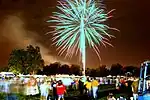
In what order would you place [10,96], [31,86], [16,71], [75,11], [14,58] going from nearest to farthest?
1. [10,96]
2. [31,86]
3. [75,11]
4. [16,71]
5. [14,58]

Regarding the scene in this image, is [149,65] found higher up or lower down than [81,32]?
lower down

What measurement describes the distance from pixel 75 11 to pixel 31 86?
4.28m

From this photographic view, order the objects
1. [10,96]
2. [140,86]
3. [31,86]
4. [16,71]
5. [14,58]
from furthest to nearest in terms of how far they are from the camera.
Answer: [14,58] → [16,71] → [31,86] → [10,96] → [140,86]

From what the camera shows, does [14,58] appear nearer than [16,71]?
No

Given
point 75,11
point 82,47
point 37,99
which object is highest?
point 75,11

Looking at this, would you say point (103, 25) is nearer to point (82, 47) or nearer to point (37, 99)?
point (82, 47)

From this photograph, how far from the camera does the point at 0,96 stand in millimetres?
→ 14484

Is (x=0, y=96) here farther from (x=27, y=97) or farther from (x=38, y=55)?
(x=38, y=55)

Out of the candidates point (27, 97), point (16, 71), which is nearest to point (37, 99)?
point (27, 97)

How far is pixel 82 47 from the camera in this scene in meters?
20.9

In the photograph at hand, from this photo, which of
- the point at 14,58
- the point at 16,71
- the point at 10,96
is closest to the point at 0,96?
the point at 10,96

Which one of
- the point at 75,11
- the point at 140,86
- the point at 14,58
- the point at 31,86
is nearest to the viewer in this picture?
the point at 140,86

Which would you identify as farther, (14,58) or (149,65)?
(14,58)

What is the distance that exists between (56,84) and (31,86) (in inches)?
82.6
